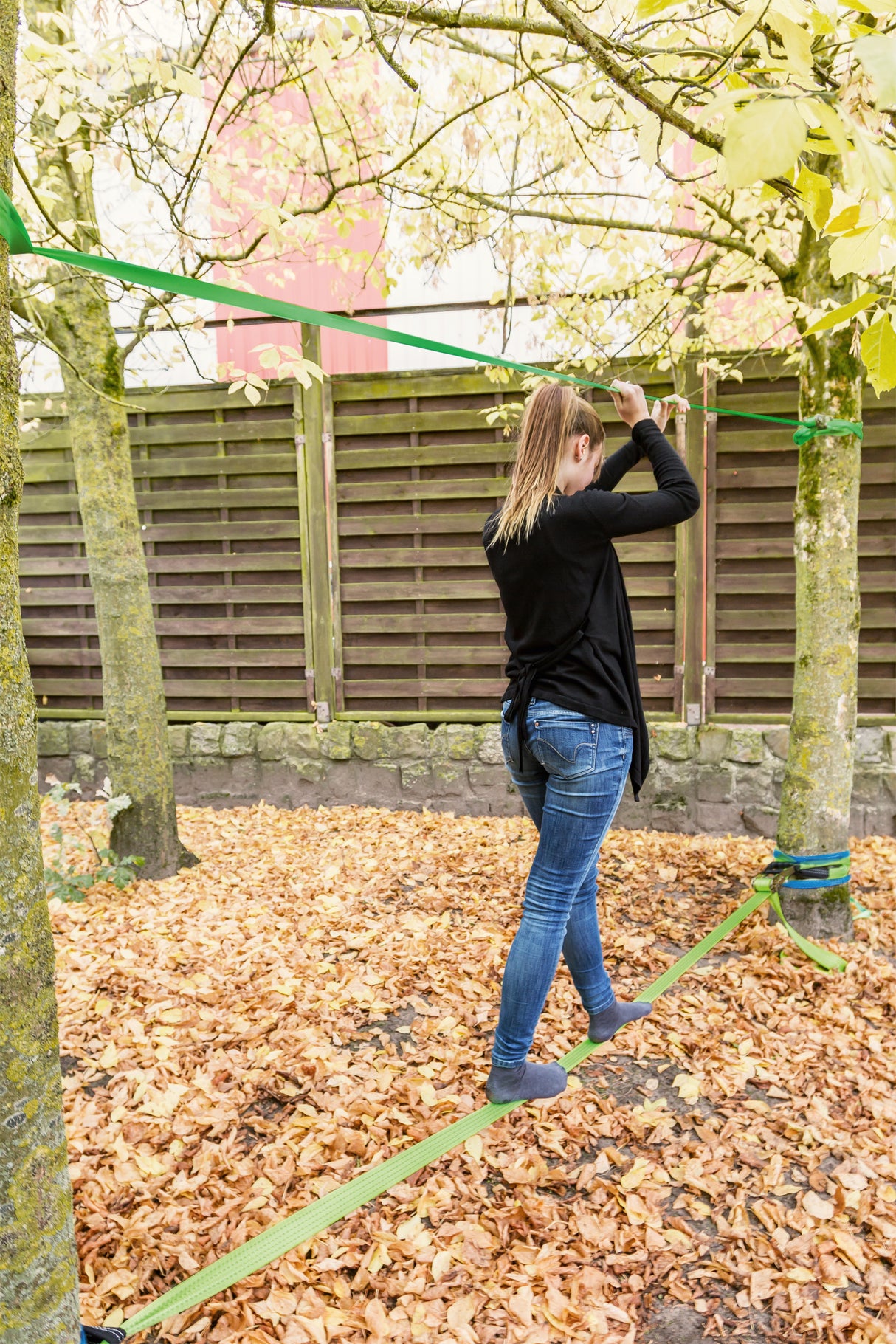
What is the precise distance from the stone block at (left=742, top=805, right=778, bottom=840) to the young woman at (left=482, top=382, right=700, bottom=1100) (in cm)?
319

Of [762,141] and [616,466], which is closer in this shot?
[762,141]

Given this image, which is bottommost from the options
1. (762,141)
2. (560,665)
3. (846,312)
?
(560,665)

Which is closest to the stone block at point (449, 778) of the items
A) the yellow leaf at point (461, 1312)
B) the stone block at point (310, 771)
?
the stone block at point (310, 771)

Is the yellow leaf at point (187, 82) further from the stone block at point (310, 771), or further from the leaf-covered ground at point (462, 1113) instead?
the stone block at point (310, 771)

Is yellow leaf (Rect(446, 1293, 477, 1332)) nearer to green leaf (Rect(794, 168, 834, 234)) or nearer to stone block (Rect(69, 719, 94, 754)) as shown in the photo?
green leaf (Rect(794, 168, 834, 234))

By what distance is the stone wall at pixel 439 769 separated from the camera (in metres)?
5.14

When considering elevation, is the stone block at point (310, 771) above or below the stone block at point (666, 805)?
above

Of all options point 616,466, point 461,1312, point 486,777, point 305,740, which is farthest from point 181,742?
point 461,1312

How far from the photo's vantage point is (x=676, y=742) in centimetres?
526


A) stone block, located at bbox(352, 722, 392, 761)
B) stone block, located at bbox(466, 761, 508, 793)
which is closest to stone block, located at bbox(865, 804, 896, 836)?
stone block, located at bbox(466, 761, 508, 793)

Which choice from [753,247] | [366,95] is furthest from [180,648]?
[753,247]

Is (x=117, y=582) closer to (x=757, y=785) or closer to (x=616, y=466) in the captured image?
(x=616, y=466)

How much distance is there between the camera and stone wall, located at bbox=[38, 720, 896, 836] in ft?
16.9

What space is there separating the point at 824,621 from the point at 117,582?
320 cm
